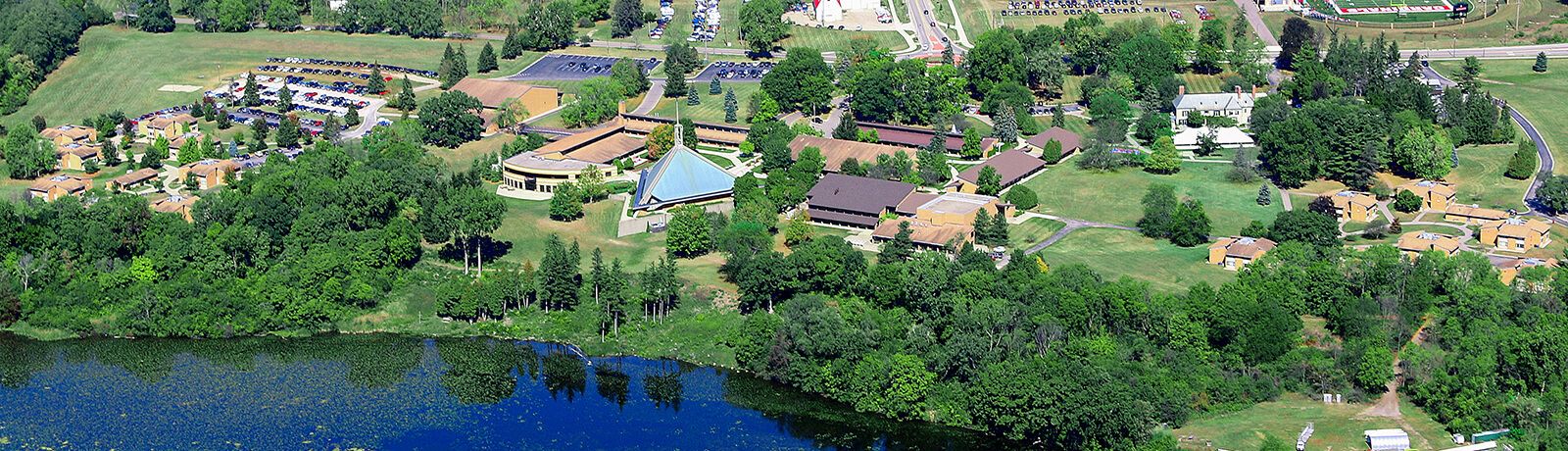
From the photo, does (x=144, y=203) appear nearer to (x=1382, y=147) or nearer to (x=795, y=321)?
(x=795, y=321)

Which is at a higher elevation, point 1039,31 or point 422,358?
point 1039,31

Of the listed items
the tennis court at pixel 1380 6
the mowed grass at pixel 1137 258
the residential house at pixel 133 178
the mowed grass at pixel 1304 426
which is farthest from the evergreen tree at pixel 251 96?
the tennis court at pixel 1380 6

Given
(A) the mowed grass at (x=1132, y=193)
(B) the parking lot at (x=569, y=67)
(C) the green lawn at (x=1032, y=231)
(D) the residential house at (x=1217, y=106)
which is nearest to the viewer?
(C) the green lawn at (x=1032, y=231)

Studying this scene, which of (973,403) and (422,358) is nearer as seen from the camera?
(973,403)

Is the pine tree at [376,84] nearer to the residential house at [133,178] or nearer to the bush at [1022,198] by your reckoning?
the residential house at [133,178]

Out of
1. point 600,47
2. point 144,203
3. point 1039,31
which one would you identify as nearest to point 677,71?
point 600,47

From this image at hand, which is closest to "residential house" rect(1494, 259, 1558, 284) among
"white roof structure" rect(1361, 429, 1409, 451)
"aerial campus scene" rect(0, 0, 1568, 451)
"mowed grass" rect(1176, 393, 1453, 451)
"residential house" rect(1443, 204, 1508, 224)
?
"aerial campus scene" rect(0, 0, 1568, 451)

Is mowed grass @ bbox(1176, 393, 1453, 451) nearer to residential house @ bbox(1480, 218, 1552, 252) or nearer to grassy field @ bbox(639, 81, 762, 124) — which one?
residential house @ bbox(1480, 218, 1552, 252)
